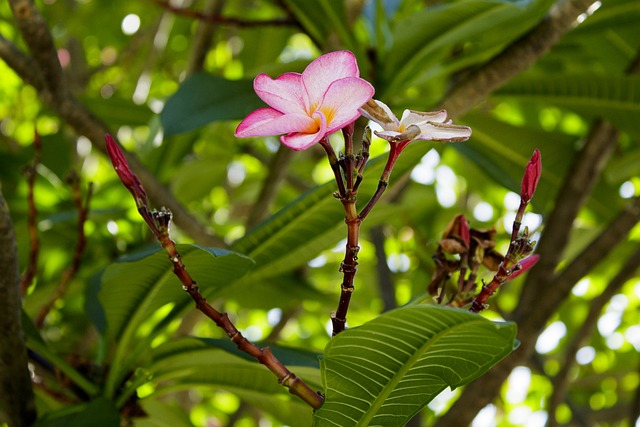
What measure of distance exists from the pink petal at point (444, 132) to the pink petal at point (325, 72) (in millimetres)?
63

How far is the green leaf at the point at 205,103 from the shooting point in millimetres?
1016

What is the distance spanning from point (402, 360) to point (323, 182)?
59cm

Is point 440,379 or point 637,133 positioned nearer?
point 440,379

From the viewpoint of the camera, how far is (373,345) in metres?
0.54

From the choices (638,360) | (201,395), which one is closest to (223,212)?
(201,395)

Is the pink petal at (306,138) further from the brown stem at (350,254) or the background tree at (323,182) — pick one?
the background tree at (323,182)

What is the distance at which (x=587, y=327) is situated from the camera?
Answer: 142cm

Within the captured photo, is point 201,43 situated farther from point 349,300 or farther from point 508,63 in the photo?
point 349,300

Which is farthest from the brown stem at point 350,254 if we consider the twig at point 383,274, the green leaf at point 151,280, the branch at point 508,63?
the twig at point 383,274

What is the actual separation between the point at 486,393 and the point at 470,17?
518 millimetres

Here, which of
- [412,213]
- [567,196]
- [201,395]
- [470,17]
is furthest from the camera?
[201,395]

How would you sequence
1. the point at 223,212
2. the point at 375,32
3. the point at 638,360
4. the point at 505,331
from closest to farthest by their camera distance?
the point at 505,331 < the point at 375,32 < the point at 638,360 < the point at 223,212

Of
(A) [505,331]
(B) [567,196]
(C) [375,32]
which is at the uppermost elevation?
(C) [375,32]

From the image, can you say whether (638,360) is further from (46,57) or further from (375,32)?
(46,57)
